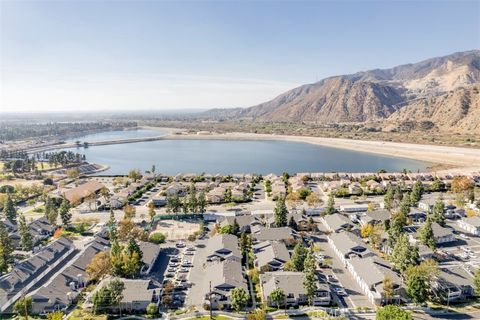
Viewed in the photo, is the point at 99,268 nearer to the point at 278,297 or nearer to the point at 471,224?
the point at 278,297

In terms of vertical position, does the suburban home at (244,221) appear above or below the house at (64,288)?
above

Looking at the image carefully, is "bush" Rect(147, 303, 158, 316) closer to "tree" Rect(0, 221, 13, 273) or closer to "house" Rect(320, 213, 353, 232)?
"tree" Rect(0, 221, 13, 273)

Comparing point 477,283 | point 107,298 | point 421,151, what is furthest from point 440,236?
point 421,151

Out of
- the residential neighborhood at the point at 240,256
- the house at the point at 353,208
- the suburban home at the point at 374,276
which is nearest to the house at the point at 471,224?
the residential neighborhood at the point at 240,256

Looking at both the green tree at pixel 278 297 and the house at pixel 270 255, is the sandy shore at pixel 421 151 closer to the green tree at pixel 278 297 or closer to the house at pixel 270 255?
the house at pixel 270 255

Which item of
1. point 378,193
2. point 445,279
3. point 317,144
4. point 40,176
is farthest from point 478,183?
point 40,176
